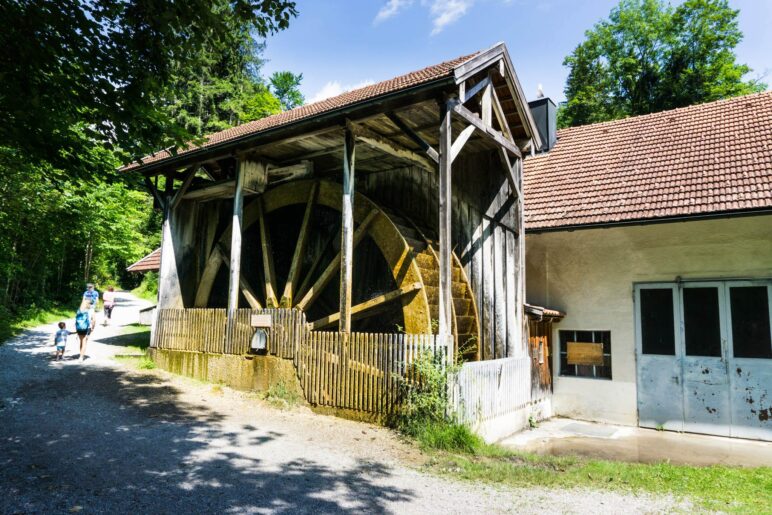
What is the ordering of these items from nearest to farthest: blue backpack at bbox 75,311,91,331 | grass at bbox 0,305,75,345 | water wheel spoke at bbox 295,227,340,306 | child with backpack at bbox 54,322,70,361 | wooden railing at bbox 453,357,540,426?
1. wooden railing at bbox 453,357,540,426
2. water wheel spoke at bbox 295,227,340,306
3. blue backpack at bbox 75,311,91,331
4. child with backpack at bbox 54,322,70,361
5. grass at bbox 0,305,75,345

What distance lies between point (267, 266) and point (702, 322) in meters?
6.30

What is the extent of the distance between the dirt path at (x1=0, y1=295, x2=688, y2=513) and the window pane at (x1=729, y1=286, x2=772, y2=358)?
3946 mm

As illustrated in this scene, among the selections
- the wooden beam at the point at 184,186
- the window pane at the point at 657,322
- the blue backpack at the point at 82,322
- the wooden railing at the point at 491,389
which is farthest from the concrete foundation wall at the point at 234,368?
the window pane at the point at 657,322

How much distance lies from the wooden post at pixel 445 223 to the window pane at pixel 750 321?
4048 millimetres

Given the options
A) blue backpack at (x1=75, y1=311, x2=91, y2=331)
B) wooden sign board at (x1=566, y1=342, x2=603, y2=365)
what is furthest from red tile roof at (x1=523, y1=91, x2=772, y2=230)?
blue backpack at (x1=75, y1=311, x2=91, y2=331)

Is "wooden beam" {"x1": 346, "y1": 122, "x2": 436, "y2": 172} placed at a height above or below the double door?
above

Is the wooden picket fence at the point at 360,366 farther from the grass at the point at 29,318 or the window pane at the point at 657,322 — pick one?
the grass at the point at 29,318

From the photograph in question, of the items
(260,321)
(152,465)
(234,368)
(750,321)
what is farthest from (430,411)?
(750,321)

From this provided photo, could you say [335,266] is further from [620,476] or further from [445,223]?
[620,476]

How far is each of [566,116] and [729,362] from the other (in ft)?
57.4

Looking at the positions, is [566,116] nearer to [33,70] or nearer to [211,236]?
[211,236]

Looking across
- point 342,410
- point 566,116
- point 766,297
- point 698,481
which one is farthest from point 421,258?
point 566,116

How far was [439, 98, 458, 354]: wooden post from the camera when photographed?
213 inches

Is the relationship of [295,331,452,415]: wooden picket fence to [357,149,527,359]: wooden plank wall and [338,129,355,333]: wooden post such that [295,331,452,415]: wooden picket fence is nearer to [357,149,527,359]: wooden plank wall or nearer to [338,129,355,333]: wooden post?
[338,129,355,333]: wooden post
